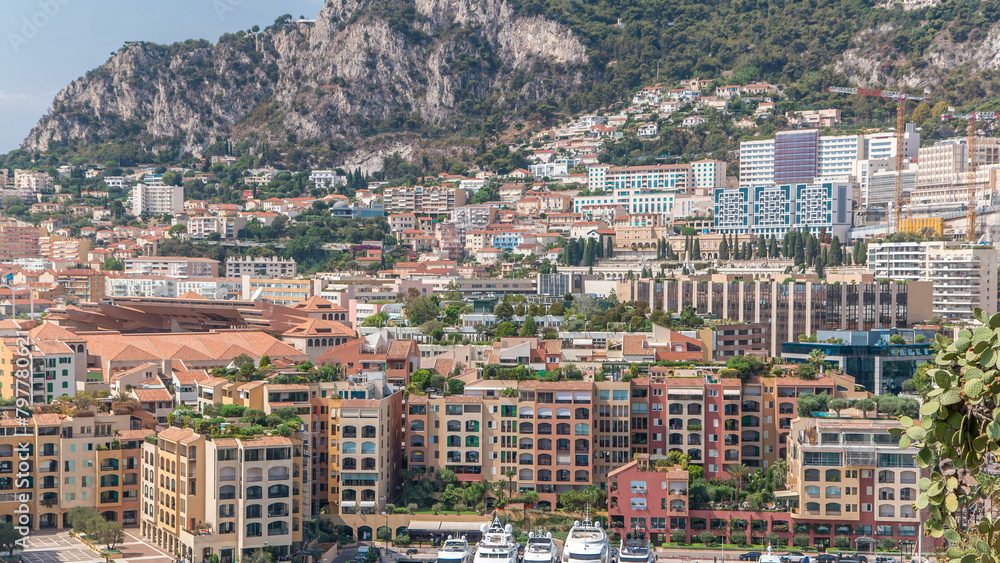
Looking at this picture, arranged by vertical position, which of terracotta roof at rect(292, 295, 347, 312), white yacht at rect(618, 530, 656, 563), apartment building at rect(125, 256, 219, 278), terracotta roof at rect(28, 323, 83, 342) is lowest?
white yacht at rect(618, 530, 656, 563)

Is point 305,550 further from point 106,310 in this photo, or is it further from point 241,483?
point 106,310

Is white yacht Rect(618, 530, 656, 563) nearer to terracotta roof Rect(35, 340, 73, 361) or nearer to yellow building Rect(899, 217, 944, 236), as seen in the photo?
terracotta roof Rect(35, 340, 73, 361)

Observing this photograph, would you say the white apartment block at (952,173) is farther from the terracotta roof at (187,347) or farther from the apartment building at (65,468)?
the apartment building at (65,468)

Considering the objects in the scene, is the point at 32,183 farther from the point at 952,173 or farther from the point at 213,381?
the point at 213,381

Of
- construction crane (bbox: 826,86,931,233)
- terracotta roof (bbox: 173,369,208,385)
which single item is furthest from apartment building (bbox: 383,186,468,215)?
terracotta roof (bbox: 173,369,208,385)

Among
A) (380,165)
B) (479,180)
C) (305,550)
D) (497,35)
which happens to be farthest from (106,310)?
(497,35)
